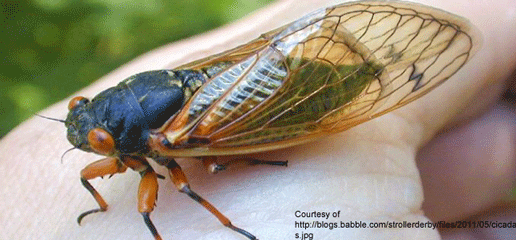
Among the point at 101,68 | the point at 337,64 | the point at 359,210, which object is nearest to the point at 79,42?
the point at 101,68

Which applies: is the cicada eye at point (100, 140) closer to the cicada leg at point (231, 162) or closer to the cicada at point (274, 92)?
the cicada at point (274, 92)

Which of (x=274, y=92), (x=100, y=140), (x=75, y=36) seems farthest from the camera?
(x=75, y=36)

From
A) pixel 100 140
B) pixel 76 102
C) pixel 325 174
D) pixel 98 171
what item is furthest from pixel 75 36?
pixel 325 174

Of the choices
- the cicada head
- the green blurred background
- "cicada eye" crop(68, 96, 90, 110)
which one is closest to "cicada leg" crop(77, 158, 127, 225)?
the cicada head

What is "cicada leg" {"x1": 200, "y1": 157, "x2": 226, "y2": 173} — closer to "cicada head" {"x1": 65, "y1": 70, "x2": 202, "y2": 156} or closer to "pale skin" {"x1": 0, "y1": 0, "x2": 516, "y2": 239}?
"pale skin" {"x1": 0, "y1": 0, "x2": 516, "y2": 239}

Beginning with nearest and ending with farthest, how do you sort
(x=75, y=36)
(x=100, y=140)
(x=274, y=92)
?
(x=100, y=140) → (x=274, y=92) → (x=75, y=36)

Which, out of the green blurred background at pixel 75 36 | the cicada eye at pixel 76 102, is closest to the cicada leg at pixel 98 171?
the cicada eye at pixel 76 102

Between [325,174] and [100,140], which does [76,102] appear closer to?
[100,140]
